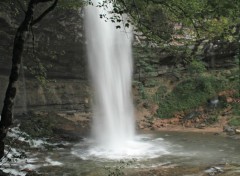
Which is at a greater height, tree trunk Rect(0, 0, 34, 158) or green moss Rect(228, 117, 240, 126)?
tree trunk Rect(0, 0, 34, 158)

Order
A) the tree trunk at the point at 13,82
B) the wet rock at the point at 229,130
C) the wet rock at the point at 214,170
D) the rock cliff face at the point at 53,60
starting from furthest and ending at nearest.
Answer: the rock cliff face at the point at 53,60 < the wet rock at the point at 229,130 < the wet rock at the point at 214,170 < the tree trunk at the point at 13,82

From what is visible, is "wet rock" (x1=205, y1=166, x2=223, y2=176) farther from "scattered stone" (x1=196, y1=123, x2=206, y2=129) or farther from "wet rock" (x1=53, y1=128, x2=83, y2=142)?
"scattered stone" (x1=196, y1=123, x2=206, y2=129)

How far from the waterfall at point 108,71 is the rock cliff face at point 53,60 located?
656 mm

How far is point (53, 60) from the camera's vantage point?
61.2 ft

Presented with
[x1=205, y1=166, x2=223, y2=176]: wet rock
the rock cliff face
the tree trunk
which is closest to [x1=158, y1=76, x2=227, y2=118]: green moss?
the rock cliff face

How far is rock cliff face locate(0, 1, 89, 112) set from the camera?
16828 mm

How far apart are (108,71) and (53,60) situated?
9.57 feet

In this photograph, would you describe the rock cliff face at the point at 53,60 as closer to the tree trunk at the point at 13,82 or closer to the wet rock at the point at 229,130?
the wet rock at the point at 229,130

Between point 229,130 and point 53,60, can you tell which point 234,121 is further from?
point 53,60

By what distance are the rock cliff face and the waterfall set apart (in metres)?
0.66

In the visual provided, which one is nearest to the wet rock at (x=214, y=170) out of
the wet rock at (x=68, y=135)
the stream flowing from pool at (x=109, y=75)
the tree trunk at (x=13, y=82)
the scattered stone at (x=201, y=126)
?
the tree trunk at (x=13, y=82)

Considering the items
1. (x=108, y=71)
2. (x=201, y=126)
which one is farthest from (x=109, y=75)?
(x=201, y=126)

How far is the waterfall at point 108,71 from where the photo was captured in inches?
714

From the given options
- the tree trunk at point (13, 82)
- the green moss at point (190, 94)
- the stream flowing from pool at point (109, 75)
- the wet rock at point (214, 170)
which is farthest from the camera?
the green moss at point (190, 94)
